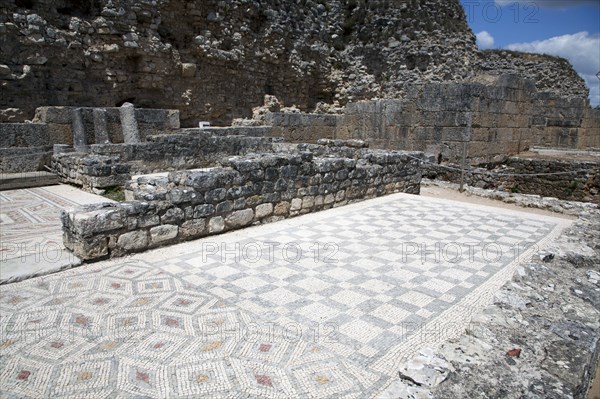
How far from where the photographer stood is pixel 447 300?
3770 mm

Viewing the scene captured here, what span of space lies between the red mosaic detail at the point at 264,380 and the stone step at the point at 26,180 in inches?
359

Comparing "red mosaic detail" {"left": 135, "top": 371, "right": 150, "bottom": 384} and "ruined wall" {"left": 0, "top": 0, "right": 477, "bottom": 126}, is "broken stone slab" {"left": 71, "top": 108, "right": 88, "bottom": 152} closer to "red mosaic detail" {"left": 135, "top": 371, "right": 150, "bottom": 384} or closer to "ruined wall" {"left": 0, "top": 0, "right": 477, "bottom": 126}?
"ruined wall" {"left": 0, "top": 0, "right": 477, "bottom": 126}

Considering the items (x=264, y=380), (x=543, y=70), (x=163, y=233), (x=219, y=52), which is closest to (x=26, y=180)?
(x=163, y=233)

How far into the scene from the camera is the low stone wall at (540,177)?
10633 millimetres

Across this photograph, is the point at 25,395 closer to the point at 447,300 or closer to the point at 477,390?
the point at 477,390

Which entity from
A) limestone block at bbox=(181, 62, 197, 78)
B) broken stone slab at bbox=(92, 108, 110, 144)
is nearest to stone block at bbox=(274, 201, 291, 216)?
broken stone slab at bbox=(92, 108, 110, 144)

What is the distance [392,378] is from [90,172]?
820 centimetres

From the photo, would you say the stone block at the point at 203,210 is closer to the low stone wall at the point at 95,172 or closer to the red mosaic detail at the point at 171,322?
the red mosaic detail at the point at 171,322

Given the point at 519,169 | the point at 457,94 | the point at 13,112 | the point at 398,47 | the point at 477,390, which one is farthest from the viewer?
the point at 398,47

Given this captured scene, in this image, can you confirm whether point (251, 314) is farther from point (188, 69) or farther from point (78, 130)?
point (188, 69)

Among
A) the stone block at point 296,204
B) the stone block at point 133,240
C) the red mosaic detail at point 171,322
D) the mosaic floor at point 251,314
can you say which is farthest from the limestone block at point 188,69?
the red mosaic detail at point 171,322

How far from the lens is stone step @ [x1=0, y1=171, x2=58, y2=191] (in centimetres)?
905

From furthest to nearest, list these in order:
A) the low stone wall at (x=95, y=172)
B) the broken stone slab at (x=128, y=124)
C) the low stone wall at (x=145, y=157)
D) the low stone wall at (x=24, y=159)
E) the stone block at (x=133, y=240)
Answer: the broken stone slab at (x=128, y=124), the low stone wall at (x=24, y=159), the low stone wall at (x=145, y=157), the low stone wall at (x=95, y=172), the stone block at (x=133, y=240)

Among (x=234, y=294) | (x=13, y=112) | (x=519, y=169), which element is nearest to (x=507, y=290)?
(x=234, y=294)
